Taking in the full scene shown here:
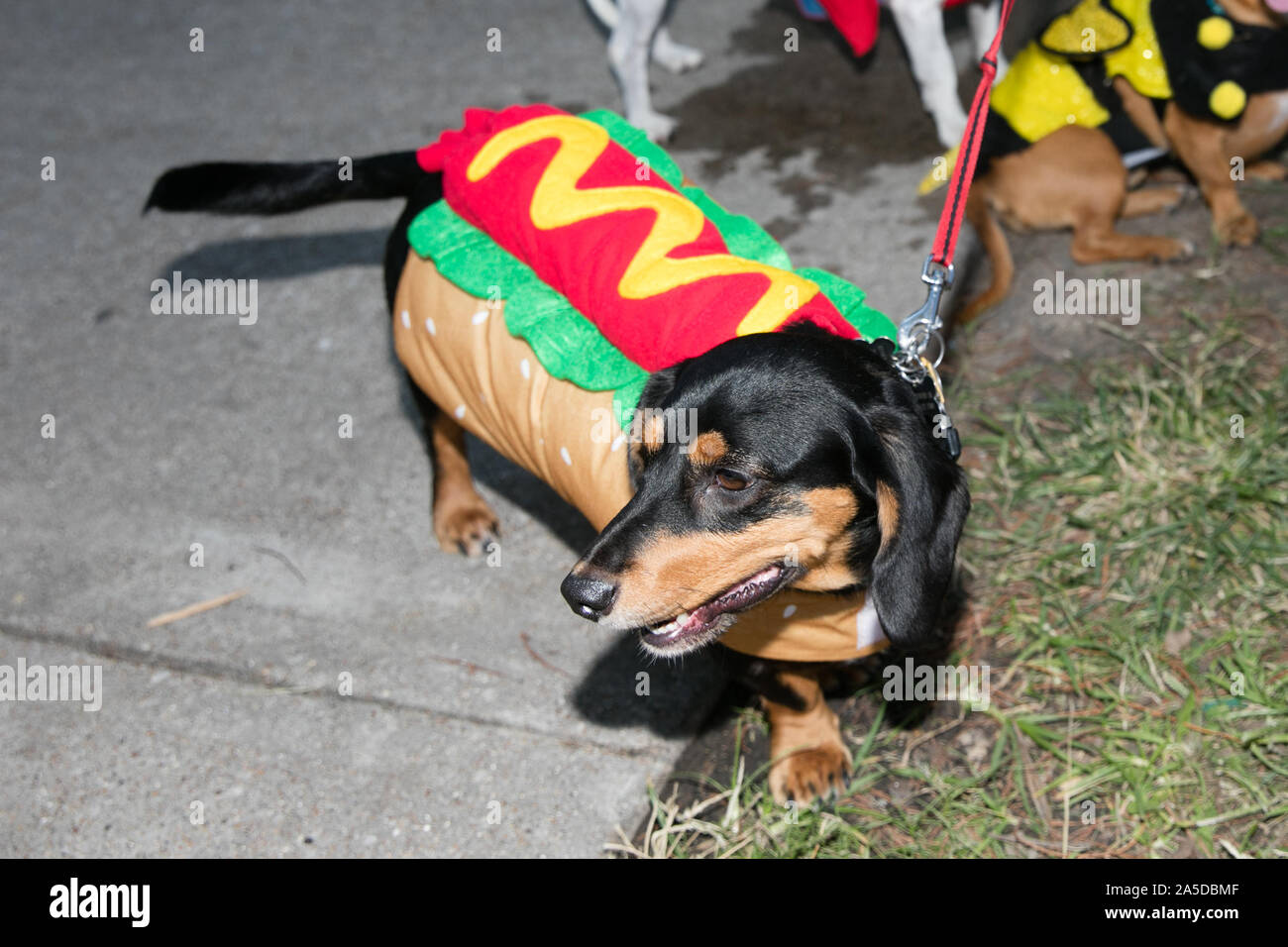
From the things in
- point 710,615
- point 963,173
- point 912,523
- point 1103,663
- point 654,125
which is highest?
point 654,125

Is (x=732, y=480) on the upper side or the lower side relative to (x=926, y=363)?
lower

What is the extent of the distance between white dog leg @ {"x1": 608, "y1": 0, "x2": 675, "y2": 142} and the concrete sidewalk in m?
0.14

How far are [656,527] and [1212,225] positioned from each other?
10.1 feet

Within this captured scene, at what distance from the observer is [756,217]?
4.50 meters

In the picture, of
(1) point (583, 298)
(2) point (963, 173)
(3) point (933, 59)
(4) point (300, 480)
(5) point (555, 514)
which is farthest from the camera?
(3) point (933, 59)

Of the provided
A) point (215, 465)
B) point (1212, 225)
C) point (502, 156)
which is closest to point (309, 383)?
point (215, 465)

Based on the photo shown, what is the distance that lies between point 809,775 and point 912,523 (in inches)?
33.1

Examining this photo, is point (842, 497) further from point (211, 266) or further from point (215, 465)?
point (211, 266)

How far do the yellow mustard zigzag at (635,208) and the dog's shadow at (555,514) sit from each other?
880 mm

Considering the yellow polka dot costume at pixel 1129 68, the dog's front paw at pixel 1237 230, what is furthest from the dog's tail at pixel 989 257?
the dog's front paw at pixel 1237 230

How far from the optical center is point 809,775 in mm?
2727

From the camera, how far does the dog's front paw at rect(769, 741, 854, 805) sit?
272 cm

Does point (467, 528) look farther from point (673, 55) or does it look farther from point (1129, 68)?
point (673, 55)

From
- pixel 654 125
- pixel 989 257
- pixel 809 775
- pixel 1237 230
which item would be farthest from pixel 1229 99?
pixel 809 775
